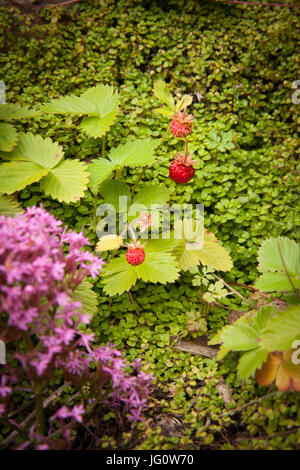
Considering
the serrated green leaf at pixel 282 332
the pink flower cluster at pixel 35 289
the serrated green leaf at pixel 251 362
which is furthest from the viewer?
the serrated green leaf at pixel 251 362

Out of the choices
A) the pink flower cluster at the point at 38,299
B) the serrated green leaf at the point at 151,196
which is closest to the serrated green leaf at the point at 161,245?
the serrated green leaf at the point at 151,196

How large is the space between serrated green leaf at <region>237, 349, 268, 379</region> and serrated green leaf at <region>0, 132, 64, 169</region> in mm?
1674

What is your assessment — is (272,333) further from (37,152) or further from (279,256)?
(37,152)

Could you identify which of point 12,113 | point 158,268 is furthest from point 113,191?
point 12,113

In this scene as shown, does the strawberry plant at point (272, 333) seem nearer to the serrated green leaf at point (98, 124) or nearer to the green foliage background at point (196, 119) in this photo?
the green foliage background at point (196, 119)

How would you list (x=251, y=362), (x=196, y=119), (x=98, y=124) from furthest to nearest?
(x=196, y=119) → (x=98, y=124) → (x=251, y=362)

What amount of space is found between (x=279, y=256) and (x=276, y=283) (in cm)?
23

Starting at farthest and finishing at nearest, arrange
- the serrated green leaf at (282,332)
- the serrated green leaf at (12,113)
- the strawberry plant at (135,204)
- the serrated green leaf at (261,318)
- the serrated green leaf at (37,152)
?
the serrated green leaf at (12,113)
the serrated green leaf at (37,152)
the strawberry plant at (135,204)
the serrated green leaf at (261,318)
the serrated green leaf at (282,332)

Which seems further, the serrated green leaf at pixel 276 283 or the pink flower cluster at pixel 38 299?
the serrated green leaf at pixel 276 283

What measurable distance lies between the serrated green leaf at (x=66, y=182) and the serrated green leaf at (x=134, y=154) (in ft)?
0.83

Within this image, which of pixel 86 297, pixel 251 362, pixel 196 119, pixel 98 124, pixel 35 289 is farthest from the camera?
pixel 196 119

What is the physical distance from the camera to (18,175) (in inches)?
90.7

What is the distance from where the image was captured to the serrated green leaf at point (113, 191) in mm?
2467
